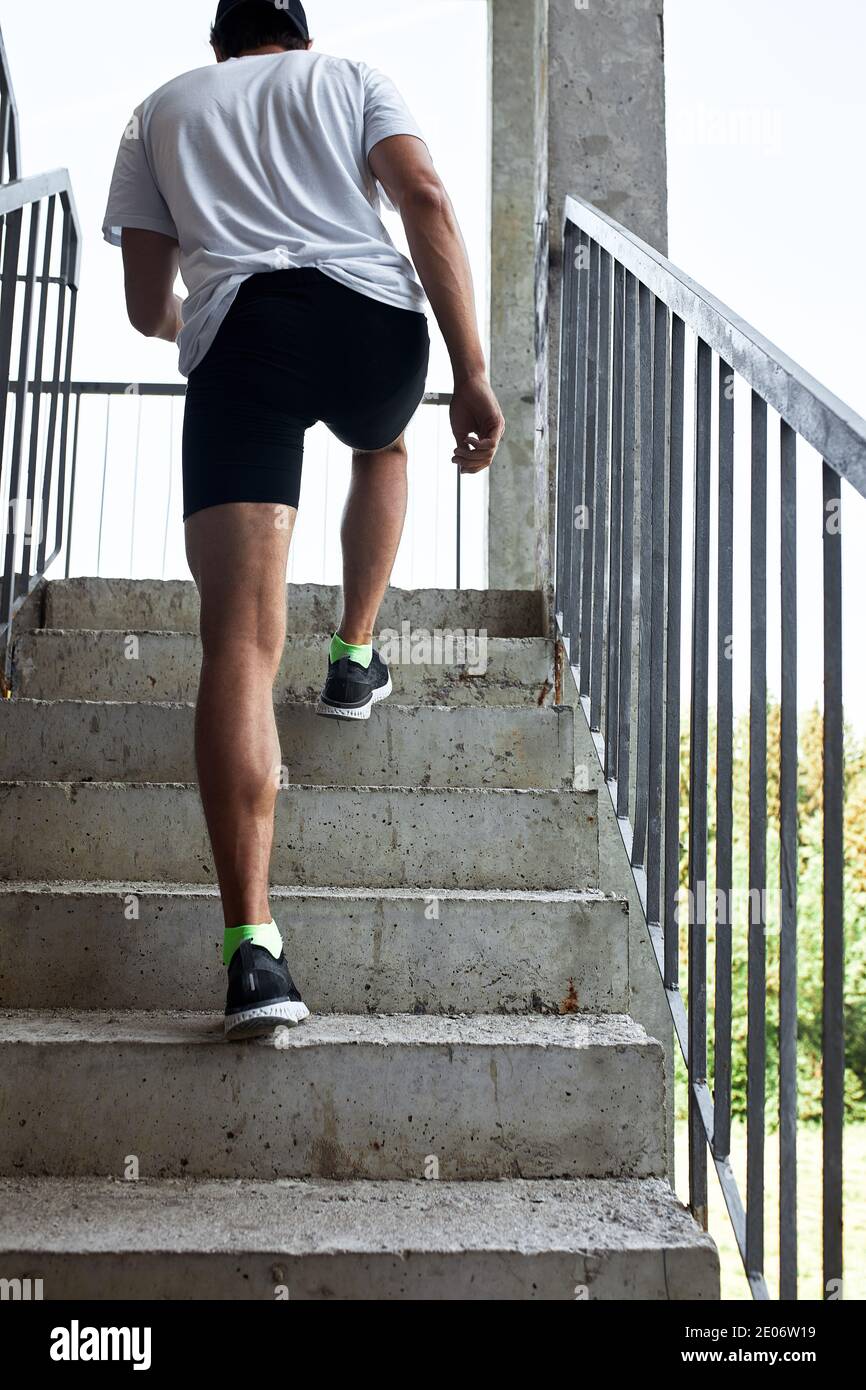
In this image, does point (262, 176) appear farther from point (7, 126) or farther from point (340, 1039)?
point (7, 126)

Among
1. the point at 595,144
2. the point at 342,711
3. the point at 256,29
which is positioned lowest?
the point at 342,711

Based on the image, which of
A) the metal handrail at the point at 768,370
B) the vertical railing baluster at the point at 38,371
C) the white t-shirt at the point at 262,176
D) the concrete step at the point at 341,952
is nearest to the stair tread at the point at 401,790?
the concrete step at the point at 341,952

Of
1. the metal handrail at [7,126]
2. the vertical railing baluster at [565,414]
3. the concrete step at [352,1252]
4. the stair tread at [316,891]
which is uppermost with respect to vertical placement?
the metal handrail at [7,126]

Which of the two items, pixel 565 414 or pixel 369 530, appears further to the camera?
pixel 565 414

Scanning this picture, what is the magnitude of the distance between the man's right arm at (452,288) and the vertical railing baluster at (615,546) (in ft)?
1.02

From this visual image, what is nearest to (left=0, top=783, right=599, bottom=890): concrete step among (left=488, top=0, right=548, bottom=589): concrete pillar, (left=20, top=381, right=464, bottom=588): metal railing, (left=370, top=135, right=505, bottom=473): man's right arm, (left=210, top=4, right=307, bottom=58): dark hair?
(left=370, top=135, right=505, bottom=473): man's right arm

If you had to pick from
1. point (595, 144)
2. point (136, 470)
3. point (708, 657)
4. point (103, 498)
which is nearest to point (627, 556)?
point (708, 657)

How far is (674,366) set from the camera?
1.54m

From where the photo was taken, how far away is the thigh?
1.57 metres

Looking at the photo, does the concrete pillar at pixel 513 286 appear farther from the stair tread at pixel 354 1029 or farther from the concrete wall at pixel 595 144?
the stair tread at pixel 354 1029

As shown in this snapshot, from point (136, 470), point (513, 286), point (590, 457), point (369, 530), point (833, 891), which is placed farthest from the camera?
point (136, 470)

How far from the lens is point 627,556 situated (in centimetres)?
185

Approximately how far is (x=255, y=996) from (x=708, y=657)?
702 mm

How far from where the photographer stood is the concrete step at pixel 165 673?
236 centimetres
